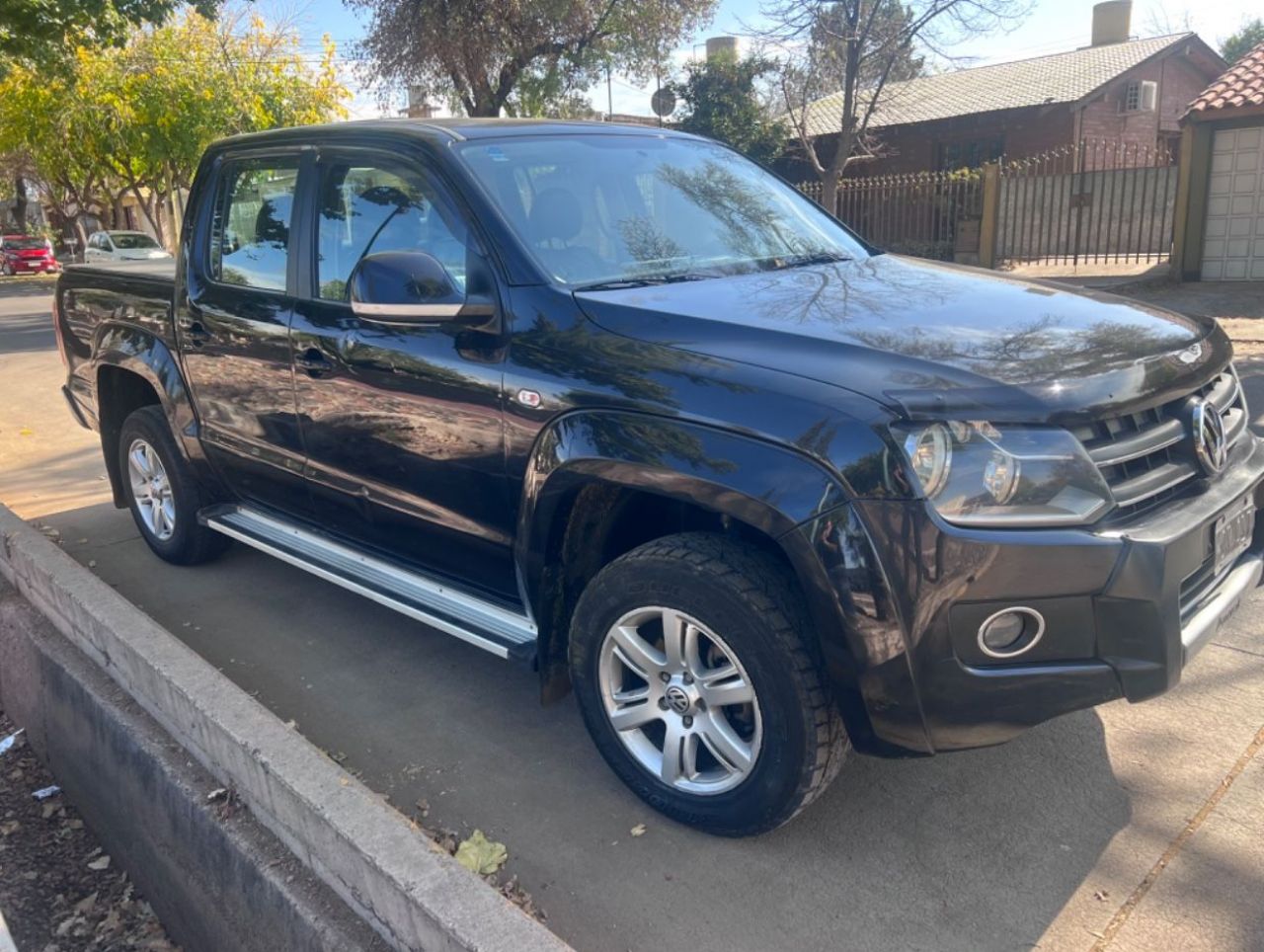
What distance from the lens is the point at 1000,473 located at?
239cm

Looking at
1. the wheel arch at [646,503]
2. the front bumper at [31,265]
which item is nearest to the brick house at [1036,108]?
the wheel arch at [646,503]

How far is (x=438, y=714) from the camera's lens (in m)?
3.70

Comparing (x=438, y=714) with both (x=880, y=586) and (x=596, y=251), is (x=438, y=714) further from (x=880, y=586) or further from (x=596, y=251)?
(x=880, y=586)

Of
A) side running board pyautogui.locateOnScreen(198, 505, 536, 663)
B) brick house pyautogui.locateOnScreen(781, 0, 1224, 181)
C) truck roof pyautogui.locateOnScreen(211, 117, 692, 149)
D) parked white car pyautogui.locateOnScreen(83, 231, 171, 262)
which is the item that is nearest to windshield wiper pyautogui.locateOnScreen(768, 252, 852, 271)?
truck roof pyautogui.locateOnScreen(211, 117, 692, 149)

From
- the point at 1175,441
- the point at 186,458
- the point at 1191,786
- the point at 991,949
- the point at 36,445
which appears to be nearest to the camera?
the point at 991,949

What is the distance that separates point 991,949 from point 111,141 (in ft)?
99.8

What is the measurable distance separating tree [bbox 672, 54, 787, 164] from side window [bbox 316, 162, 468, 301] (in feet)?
75.1

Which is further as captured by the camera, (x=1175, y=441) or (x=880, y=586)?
(x=1175, y=441)

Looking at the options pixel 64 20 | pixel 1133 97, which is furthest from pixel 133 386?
pixel 1133 97

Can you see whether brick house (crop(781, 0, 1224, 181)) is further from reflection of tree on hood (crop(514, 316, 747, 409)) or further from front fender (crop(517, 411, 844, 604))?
front fender (crop(517, 411, 844, 604))

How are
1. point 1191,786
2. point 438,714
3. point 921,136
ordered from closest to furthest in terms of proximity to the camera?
1. point 1191,786
2. point 438,714
3. point 921,136

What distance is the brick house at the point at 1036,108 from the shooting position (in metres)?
25.2

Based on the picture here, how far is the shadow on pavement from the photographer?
261 cm

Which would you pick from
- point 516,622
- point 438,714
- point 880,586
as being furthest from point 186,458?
point 880,586
